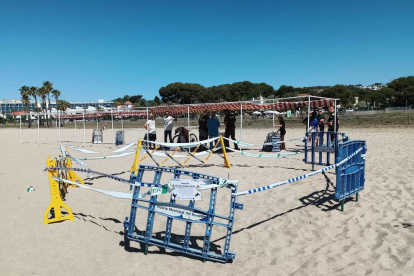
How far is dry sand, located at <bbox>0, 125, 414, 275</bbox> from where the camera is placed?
12.1 feet

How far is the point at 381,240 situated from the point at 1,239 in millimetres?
5362

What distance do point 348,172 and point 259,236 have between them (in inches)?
84.8

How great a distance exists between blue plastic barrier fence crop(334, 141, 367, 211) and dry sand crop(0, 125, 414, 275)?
330mm

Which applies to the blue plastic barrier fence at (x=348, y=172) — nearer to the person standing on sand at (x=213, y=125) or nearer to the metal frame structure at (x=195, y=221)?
the metal frame structure at (x=195, y=221)

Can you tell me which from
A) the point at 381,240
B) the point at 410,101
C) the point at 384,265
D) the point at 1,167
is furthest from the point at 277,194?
the point at 410,101

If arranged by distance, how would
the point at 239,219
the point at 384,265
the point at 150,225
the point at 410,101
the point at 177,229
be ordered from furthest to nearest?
the point at 410,101 < the point at 239,219 < the point at 177,229 < the point at 150,225 < the point at 384,265

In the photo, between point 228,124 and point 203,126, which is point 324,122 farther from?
point 203,126

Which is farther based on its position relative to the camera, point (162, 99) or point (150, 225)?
point (162, 99)

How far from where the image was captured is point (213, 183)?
384cm

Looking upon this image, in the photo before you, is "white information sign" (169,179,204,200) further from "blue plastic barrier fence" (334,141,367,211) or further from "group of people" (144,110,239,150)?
"group of people" (144,110,239,150)

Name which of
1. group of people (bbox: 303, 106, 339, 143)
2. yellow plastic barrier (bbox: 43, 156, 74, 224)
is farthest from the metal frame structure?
group of people (bbox: 303, 106, 339, 143)

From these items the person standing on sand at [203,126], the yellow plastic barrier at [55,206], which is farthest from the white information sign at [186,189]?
the person standing on sand at [203,126]

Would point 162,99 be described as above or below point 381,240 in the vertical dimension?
above

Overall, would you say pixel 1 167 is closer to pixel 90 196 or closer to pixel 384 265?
pixel 90 196
